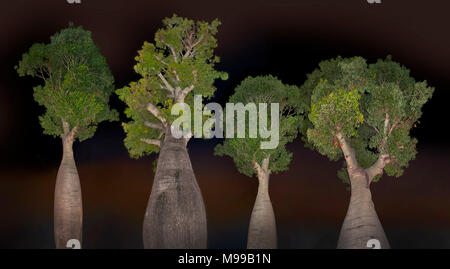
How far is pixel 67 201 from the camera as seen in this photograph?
66.2 ft

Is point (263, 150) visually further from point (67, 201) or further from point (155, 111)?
point (67, 201)

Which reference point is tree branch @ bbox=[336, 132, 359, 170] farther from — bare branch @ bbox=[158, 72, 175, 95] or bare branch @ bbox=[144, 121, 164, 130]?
bare branch @ bbox=[144, 121, 164, 130]

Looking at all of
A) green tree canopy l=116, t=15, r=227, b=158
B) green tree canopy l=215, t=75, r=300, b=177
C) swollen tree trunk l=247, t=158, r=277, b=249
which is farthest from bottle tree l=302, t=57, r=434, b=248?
green tree canopy l=116, t=15, r=227, b=158

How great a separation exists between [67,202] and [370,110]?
14.3 meters

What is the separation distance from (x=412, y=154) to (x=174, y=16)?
486 inches

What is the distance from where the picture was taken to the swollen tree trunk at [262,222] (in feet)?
67.9

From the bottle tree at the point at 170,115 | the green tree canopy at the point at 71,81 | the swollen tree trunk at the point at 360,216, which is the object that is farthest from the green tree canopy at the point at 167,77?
the swollen tree trunk at the point at 360,216

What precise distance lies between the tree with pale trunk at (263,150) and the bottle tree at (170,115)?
2.70 metres

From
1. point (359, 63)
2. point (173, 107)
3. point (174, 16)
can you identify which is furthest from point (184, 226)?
point (359, 63)

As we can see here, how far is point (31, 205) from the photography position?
2208cm

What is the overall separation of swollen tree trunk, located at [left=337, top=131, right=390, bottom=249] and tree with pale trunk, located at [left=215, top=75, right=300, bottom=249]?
312 centimetres

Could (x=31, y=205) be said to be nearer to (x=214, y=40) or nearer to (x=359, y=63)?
(x=214, y=40)

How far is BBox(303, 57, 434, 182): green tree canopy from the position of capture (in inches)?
757

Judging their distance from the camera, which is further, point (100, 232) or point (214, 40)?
point (100, 232)
